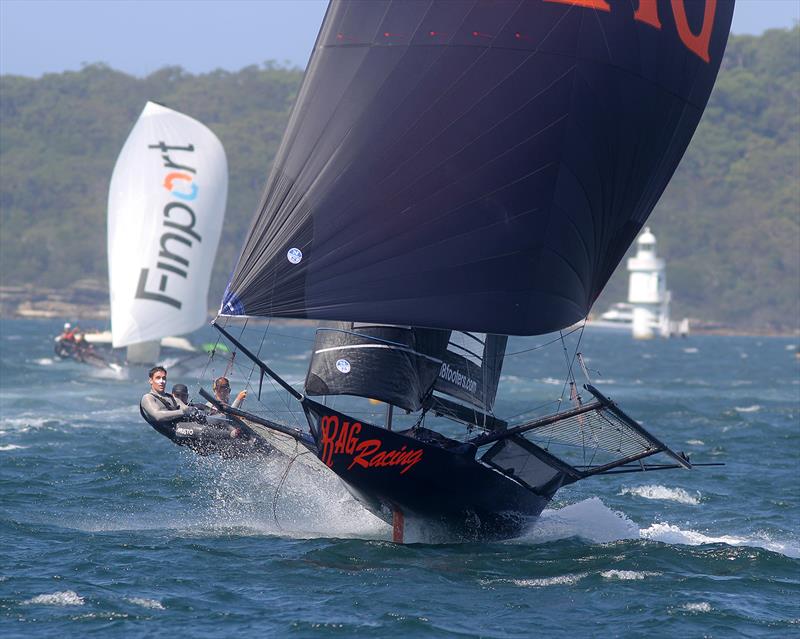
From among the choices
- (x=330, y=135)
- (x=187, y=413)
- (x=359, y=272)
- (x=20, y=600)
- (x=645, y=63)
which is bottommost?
(x=20, y=600)

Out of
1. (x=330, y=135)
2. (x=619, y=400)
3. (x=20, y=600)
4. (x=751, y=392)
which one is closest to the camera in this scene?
(x=20, y=600)

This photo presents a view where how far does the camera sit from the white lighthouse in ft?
421

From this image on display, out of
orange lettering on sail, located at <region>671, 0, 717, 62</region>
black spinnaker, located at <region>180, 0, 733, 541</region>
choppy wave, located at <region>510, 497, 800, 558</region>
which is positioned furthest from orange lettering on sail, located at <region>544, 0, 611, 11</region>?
choppy wave, located at <region>510, 497, 800, 558</region>

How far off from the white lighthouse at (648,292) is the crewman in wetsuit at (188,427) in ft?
360

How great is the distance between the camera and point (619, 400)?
136ft

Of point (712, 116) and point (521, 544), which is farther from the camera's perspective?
point (712, 116)

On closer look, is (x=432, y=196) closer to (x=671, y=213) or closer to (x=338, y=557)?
(x=338, y=557)

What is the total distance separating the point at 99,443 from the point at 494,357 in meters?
11.0

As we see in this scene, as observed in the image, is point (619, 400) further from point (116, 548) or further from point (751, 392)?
point (116, 548)

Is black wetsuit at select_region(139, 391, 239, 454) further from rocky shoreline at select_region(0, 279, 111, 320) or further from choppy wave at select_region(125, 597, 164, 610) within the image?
rocky shoreline at select_region(0, 279, 111, 320)

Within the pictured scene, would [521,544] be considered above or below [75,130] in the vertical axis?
below

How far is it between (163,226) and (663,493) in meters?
22.7

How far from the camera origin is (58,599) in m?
13.4

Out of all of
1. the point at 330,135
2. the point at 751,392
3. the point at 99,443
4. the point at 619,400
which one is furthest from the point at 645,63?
the point at 751,392
